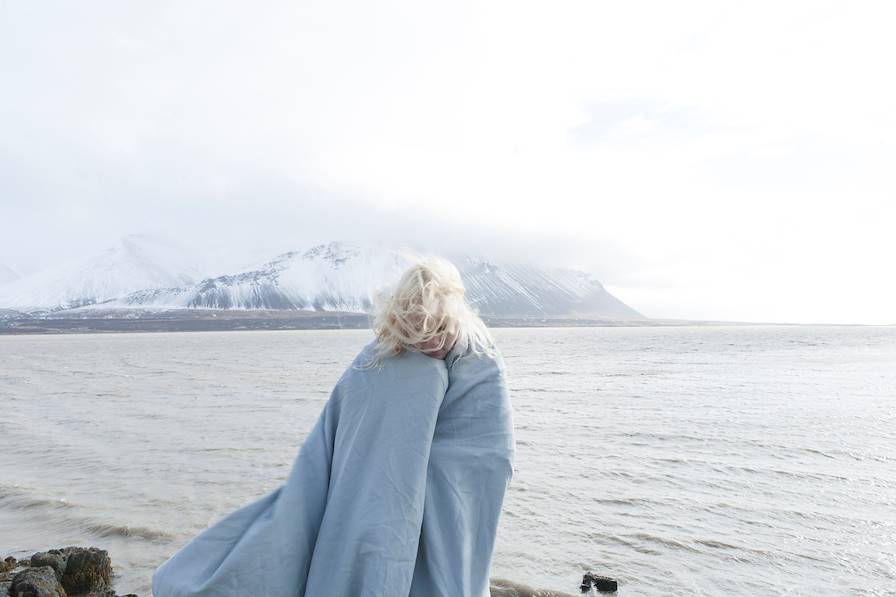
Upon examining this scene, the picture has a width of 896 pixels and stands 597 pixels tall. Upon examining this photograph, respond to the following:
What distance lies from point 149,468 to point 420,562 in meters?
12.6

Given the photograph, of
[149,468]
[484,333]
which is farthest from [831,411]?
[484,333]

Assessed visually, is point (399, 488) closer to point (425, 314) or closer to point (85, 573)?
point (425, 314)

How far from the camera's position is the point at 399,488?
9.69 ft

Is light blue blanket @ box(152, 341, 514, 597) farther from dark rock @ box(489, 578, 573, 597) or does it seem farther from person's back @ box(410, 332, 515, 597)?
dark rock @ box(489, 578, 573, 597)

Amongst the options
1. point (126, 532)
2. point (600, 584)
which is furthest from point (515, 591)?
point (126, 532)

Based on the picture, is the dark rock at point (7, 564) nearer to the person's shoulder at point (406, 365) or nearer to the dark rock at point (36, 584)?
the dark rock at point (36, 584)

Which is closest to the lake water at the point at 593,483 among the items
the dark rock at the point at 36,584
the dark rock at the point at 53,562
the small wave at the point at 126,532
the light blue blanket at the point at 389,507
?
the small wave at the point at 126,532

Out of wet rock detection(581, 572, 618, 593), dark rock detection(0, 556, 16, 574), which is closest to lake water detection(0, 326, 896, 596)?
wet rock detection(581, 572, 618, 593)

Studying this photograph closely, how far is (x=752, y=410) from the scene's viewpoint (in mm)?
24047

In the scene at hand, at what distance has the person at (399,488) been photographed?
291 cm

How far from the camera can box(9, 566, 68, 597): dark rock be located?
19.0 feet

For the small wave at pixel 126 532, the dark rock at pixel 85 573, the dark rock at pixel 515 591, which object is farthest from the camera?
the small wave at pixel 126 532

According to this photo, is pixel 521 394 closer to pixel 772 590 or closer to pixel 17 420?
pixel 17 420

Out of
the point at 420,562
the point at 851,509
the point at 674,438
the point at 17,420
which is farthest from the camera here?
the point at 17,420
